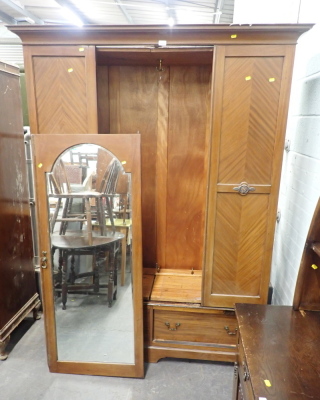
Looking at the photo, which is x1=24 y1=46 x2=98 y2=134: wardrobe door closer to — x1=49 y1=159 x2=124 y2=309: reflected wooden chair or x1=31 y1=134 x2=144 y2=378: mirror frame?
x1=31 y1=134 x2=144 y2=378: mirror frame

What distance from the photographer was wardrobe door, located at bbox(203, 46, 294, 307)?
1.59m

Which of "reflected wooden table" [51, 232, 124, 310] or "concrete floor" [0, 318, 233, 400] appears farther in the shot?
"reflected wooden table" [51, 232, 124, 310]

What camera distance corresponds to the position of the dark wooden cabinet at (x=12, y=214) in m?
2.01

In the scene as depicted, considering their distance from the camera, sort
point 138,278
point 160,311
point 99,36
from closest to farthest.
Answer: point 99,36, point 138,278, point 160,311

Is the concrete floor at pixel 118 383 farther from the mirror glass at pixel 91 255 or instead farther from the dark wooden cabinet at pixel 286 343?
the dark wooden cabinet at pixel 286 343

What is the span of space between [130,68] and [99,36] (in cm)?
52

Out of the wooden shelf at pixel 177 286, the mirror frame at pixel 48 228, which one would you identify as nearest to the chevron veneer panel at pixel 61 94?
the mirror frame at pixel 48 228

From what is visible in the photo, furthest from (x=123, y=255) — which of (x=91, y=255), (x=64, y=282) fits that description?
(x=64, y=282)

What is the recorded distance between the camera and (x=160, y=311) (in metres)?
2.00

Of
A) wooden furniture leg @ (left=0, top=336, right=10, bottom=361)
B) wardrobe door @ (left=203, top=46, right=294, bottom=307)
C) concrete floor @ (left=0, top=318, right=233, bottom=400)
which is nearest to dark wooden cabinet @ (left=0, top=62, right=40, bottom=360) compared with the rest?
wooden furniture leg @ (left=0, top=336, right=10, bottom=361)

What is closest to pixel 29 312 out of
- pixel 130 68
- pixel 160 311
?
pixel 160 311

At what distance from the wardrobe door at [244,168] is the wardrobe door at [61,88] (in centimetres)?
74

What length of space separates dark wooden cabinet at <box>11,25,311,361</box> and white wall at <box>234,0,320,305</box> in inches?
7.9

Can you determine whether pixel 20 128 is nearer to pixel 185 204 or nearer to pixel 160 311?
pixel 185 204
